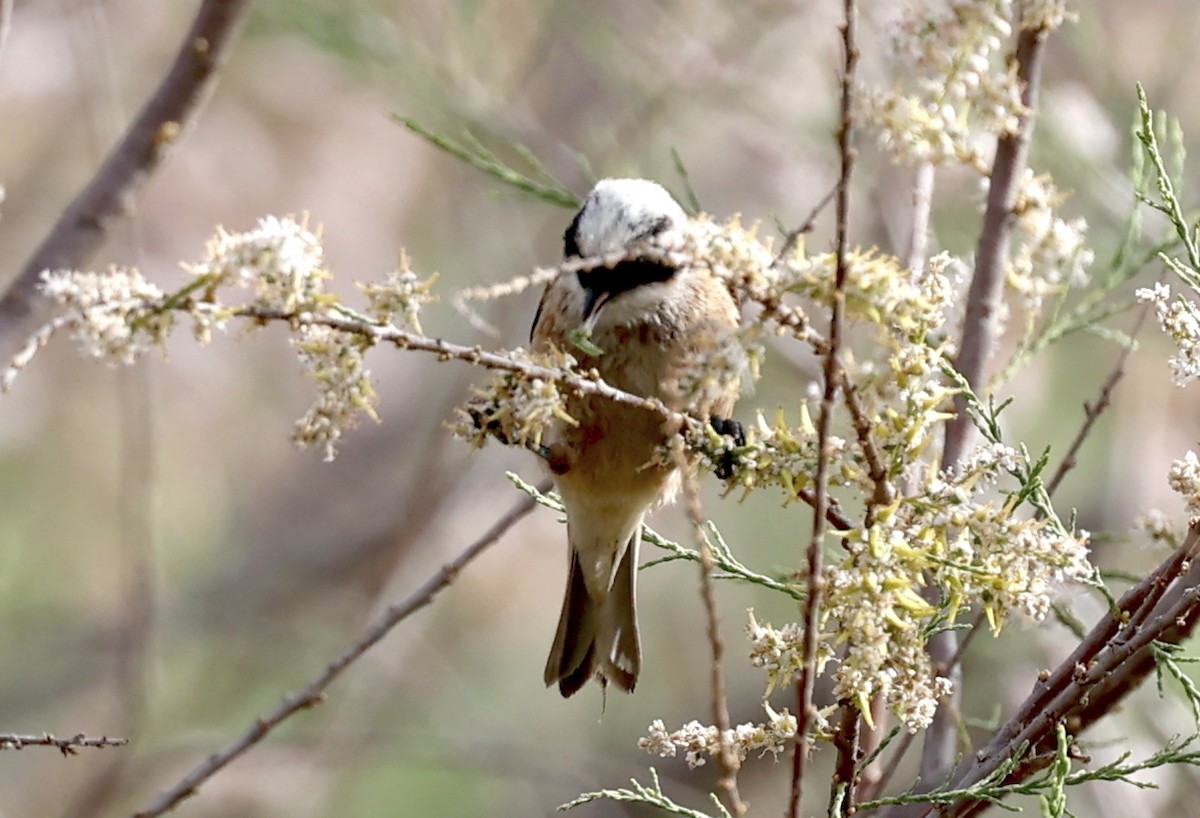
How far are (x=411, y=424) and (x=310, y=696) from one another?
3839 millimetres

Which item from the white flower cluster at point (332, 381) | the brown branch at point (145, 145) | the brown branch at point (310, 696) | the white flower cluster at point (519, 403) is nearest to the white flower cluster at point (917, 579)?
the white flower cluster at point (519, 403)

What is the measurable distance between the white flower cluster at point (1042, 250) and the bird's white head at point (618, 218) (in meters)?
0.63

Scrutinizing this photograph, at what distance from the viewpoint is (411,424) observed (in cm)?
600

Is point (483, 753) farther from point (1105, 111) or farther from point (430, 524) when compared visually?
point (1105, 111)

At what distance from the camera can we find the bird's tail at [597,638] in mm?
2824

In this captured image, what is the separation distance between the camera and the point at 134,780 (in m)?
4.32

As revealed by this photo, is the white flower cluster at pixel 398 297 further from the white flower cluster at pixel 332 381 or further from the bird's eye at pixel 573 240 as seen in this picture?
the bird's eye at pixel 573 240

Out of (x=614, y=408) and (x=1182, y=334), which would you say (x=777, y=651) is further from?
(x=614, y=408)

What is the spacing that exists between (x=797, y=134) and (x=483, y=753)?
2.51 metres

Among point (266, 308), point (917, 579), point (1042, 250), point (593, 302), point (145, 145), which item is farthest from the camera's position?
point (593, 302)

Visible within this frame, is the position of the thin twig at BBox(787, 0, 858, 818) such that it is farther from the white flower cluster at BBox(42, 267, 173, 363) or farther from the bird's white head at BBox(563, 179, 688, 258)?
the bird's white head at BBox(563, 179, 688, 258)

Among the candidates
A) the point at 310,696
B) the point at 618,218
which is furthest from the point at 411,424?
the point at 310,696

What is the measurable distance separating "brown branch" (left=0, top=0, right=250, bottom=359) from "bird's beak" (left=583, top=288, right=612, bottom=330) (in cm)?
79

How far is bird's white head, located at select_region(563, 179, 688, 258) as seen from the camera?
2635 millimetres
